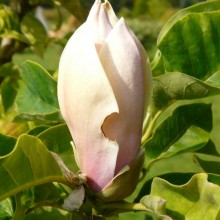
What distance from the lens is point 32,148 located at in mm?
714

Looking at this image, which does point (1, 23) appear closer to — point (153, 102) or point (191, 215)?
point (153, 102)

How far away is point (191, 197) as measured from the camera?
0.75 meters

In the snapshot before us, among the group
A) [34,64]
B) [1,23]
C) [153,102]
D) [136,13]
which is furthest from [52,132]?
[136,13]

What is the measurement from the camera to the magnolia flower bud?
689 mm

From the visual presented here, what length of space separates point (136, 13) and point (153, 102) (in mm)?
18389

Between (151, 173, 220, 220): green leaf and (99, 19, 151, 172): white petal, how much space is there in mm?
80

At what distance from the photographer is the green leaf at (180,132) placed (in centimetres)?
97

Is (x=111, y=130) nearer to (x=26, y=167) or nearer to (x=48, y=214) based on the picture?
(x=26, y=167)

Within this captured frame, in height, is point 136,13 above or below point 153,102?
below

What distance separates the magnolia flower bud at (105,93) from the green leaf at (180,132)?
204mm

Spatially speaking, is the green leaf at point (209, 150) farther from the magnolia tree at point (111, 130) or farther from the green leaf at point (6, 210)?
the green leaf at point (6, 210)

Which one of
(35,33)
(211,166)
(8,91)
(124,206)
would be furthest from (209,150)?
(35,33)

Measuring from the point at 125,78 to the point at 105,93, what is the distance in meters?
0.03

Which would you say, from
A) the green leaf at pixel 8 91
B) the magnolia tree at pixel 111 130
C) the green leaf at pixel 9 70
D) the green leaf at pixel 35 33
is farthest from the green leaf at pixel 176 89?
the green leaf at pixel 35 33
